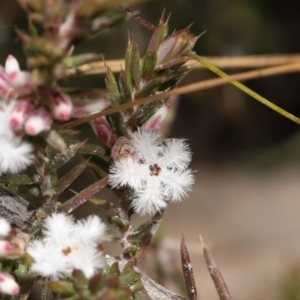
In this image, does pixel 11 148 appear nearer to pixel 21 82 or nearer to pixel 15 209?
pixel 21 82

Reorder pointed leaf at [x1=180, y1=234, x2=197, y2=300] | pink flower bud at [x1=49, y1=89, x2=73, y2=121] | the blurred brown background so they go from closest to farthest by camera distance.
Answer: pink flower bud at [x1=49, y1=89, x2=73, y2=121]
pointed leaf at [x1=180, y1=234, x2=197, y2=300]
the blurred brown background

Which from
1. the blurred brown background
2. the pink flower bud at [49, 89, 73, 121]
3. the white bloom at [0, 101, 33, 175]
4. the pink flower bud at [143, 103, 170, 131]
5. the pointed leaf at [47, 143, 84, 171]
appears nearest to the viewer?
the pink flower bud at [49, 89, 73, 121]

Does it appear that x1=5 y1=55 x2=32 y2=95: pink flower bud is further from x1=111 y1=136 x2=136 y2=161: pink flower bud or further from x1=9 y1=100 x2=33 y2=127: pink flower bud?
x1=111 y1=136 x2=136 y2=161: pink flower bud

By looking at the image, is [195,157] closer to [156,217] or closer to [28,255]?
[156,217]

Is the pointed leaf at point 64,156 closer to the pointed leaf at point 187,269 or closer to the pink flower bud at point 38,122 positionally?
the pink flower bud at point 38,122

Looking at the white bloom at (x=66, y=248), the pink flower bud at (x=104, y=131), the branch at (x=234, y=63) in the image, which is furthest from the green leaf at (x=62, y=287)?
the branch at (x=234, y=63)

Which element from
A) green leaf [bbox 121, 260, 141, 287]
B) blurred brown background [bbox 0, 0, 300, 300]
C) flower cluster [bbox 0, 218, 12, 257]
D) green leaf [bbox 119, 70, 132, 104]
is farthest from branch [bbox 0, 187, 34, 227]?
blurred brown background [bbox 0, 0, 300, 300]
